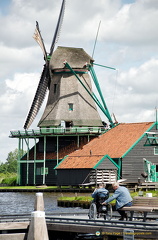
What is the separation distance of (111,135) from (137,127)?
278cm

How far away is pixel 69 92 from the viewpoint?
237 feet

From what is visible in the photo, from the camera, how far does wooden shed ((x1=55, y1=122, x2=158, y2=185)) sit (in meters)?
59.2

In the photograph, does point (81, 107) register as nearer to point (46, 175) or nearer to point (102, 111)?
point (102, 111)

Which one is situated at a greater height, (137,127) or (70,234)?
(137,127)

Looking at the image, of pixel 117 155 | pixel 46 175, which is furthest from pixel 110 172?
pixel 46 175

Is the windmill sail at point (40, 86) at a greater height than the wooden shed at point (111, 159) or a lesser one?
greater

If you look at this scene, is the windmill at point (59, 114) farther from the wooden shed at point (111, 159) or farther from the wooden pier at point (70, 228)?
the wooden pier at point (70, 228)

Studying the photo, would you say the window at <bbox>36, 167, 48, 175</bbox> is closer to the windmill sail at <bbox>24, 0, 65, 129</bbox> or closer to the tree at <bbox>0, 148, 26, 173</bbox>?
the windmill sail at <bbox>24, 0, 65, 129</bbox>

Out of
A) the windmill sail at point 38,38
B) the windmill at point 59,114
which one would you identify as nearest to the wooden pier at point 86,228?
the windmill at point 59,114

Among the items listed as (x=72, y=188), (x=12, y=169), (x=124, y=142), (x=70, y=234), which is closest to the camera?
(x=70, y=234)

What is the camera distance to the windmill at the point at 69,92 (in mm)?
70812

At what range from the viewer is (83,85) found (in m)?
70.8

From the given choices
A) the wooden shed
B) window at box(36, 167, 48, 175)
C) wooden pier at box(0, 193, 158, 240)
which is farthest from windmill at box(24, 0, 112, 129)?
wooden pier at box(0, 193, 158, 240)

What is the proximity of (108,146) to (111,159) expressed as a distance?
10.8 feet
